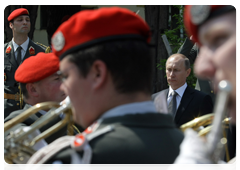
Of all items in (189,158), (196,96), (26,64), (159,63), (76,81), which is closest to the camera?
(189,158)

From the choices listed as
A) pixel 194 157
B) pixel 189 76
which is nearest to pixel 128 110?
pixel 194 157

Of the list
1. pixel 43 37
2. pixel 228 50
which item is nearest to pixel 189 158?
pixel 228 50

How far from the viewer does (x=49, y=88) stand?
3.10 metres

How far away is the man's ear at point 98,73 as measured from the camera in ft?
5.02

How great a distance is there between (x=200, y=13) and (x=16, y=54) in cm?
501

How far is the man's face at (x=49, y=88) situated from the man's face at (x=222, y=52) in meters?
2.20

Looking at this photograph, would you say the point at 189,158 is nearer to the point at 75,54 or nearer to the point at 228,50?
the point at 228,50

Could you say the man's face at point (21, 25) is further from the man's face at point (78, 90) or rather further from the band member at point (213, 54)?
the band member at point (213, 54)

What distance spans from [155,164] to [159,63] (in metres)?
7.40

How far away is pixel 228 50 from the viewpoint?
0.92 metres

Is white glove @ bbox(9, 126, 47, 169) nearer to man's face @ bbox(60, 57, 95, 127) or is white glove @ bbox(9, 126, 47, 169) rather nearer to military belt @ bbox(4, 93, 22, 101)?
man's face @ bbox(60, 57, 95, 127)

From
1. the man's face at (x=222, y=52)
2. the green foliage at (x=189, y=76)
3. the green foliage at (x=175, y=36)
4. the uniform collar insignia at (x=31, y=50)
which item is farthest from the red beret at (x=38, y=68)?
the green foliage at (x=175, y=36)

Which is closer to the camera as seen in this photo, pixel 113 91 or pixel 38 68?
pixel 113 91

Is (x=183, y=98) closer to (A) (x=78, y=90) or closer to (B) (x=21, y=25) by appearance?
(B) (x=21, y=25)
